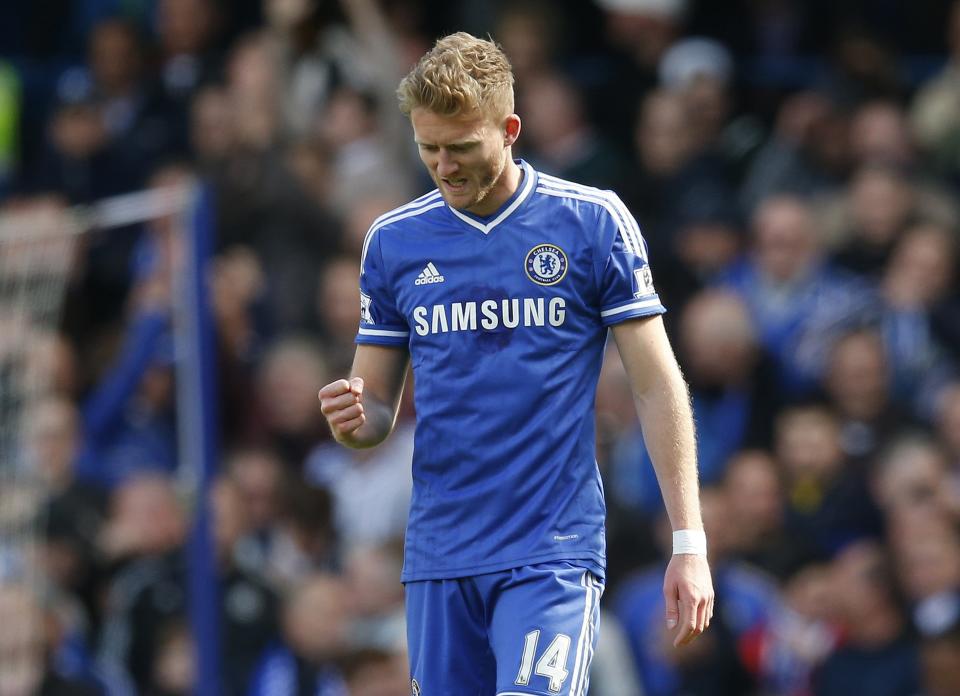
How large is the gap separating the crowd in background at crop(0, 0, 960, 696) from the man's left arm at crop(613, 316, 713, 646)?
365 centimetres

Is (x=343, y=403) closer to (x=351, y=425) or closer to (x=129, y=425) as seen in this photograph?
(x=351, y=425)

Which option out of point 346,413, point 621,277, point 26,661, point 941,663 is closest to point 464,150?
point 621,277

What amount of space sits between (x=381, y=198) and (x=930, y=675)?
4.34 m

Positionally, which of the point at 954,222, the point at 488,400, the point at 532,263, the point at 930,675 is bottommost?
the point at 930,675

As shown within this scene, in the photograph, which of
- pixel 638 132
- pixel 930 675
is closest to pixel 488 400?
pixel 930 675

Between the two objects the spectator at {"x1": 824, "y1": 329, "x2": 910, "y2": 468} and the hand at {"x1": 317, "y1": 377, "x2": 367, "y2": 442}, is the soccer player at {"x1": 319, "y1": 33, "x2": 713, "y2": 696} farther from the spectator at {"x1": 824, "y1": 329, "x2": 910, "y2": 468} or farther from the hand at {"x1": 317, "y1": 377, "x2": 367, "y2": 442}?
the spectator at {"x1": 824, "y1": 329, "x2": 910, "y2": 468}

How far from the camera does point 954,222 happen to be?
9.20 meters

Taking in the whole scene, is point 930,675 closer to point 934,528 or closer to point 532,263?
point 934,528

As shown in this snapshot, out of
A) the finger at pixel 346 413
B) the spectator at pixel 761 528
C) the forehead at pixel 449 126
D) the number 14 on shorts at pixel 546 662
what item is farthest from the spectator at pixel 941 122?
the finger at pixel 346 413

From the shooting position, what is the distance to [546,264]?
15.6 feet

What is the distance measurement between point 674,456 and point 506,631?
2.17 ft

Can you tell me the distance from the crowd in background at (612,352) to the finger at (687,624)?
3.73m

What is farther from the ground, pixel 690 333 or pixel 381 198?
pixel 381 198

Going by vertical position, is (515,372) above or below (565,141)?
below
